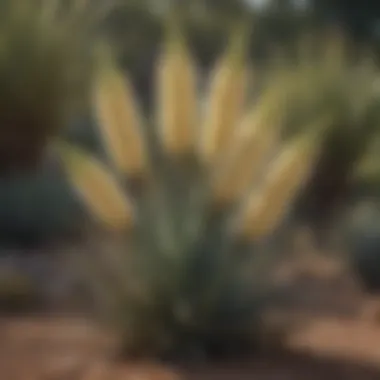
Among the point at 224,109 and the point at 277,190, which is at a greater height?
the point at 224,109

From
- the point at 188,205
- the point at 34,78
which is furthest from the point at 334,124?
the point at 188,205

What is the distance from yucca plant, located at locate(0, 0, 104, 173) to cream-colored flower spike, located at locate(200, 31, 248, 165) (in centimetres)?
531

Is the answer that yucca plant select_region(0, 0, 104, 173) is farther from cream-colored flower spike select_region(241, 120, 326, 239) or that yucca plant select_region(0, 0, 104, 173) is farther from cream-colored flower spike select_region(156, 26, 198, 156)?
cream-colored flower spike select_region(241, 120, 326, 239)

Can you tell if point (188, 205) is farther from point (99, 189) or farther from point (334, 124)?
point (334, 124)

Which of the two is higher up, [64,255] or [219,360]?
[64,255]

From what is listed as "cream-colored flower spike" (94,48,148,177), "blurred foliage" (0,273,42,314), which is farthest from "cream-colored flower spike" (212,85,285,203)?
"blurred foliage" (0,273,42,314)

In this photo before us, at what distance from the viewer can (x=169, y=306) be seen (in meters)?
6.46

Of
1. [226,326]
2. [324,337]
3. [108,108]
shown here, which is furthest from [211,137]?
[324,337]

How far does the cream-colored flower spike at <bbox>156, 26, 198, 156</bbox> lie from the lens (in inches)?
253

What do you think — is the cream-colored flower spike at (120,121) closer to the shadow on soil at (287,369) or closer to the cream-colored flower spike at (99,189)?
the cream-colored flower spike at (99,189)

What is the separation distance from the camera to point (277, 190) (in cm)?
626

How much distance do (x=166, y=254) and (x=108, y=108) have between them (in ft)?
2.79

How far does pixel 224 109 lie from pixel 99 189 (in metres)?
0.79

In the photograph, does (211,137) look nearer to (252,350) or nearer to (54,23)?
(252,350)
